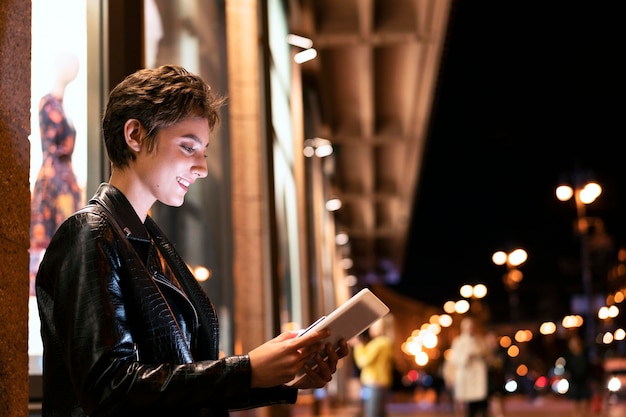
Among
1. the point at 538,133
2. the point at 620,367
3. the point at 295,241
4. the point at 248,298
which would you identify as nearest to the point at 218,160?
the point at 248,298

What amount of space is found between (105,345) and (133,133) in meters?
0.71

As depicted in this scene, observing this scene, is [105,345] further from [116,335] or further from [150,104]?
[150,104]

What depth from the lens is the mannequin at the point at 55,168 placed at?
593 centimetres

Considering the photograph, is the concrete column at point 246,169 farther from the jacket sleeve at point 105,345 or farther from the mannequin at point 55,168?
the jacket sleeve at point 105,345

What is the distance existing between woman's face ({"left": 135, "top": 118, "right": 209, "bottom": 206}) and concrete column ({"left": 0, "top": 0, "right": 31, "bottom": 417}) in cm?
43

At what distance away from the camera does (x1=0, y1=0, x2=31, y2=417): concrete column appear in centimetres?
298

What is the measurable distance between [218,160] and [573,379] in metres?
12.8

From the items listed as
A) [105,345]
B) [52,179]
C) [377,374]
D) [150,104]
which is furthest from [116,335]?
[377,374]

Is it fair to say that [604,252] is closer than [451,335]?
Yes

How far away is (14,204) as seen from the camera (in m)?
3.10

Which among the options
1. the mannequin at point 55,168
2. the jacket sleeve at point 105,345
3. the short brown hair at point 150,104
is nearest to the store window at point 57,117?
the mannequin at point 55,168

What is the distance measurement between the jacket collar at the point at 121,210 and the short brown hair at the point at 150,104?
0.11 meters

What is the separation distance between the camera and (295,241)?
19.5 metres

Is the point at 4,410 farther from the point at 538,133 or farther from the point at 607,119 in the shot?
the point at 538,133
